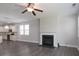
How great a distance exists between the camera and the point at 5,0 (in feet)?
2.99

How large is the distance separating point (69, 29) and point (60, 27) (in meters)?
0.78

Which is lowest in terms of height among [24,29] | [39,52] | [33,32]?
[39,52]

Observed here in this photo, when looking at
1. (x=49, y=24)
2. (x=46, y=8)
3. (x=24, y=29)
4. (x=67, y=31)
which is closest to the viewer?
(x=46, y=8)

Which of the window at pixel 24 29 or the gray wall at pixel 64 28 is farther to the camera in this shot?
the window at pixel 24 29

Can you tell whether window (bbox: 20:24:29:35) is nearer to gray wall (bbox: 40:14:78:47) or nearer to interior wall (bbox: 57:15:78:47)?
gray wall (bbox: 40:14:78:47)

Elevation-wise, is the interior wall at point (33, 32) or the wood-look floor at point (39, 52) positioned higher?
the interior wall at point (33, 32)

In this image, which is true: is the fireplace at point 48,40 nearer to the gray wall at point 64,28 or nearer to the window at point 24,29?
the gray wall at point 64,28

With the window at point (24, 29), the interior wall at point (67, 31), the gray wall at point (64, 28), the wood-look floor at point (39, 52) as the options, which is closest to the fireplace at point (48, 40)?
A: the gray wall at point (64, 28)

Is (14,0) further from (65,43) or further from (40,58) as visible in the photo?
(65,43)

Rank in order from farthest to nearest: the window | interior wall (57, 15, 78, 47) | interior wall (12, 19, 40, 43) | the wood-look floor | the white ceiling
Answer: the window
interior wall (12, 19, 40, 43)
interior wall (57, 15, 78, 47)
the wood-look floor
the white ceiling

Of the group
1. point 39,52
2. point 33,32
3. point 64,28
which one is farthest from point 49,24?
point 39,52

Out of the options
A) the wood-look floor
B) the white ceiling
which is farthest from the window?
the wood-look floor

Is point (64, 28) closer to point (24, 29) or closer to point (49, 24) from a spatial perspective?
point (49, 24)

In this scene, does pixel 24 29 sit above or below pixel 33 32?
above
